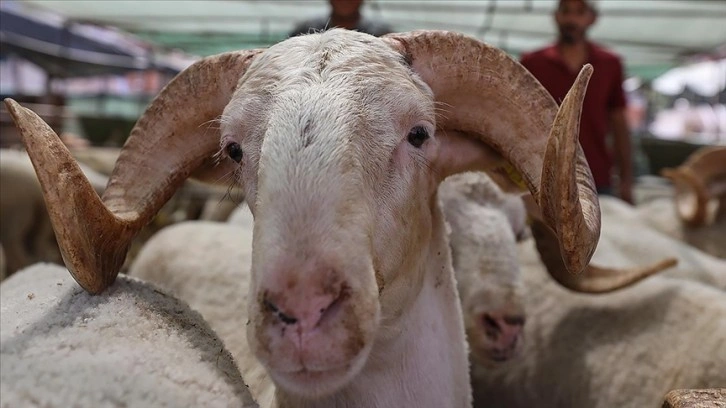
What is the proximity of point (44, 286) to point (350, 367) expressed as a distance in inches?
41.9

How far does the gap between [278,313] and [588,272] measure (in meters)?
1.80

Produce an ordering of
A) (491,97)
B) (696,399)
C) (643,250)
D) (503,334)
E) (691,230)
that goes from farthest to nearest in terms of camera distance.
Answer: (691,230) → (643,250) → (503,334) → (491,97) → (696,399)

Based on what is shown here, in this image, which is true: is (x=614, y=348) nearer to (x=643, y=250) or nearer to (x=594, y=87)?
(x=643, y=250)

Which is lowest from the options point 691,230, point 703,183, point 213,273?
point 691,230

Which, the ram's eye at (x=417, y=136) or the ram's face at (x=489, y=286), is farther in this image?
the ram's face at (x=489, y=286)

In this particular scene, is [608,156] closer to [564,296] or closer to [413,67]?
[564,296]

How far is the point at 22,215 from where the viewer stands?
16.4ft

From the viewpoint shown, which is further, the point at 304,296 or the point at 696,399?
the point at 696,399

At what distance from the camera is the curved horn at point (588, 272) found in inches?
106

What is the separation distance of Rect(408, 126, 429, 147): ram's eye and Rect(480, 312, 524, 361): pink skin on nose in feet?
3.57

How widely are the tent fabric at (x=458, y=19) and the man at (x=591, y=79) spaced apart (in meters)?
3.66

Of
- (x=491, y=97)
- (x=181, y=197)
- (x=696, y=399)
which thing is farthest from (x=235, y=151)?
(x=181, y=197)

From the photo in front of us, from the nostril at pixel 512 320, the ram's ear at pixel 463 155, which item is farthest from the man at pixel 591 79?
the ram's ear at pixel 463 155

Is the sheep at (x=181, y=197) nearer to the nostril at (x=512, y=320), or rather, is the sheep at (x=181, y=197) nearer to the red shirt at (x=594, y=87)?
the red shirt at (x=594, y=87)
